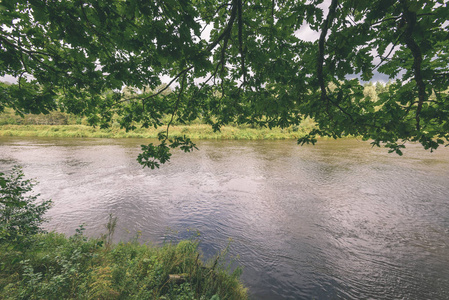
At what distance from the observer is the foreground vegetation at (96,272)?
9.34ft

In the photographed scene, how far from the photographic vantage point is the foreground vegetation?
2.85 m

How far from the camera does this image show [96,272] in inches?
135

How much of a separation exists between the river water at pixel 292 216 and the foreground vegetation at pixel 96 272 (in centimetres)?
143

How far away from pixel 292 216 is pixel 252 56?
693 cm

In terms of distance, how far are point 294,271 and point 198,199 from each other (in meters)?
5.49

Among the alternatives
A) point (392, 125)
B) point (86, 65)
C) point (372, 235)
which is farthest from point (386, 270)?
point (86, 65)

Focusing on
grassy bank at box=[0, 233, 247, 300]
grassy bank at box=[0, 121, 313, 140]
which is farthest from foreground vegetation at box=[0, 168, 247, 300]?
grassy bank at box=[0, 121, 313, 140]

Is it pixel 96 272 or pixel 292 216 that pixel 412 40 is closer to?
pixel 96 272

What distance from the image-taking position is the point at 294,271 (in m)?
4.88

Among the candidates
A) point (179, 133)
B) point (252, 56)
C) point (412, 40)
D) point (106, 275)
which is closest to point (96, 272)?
point (106, 275)

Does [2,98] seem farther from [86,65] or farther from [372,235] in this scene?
[372,235]

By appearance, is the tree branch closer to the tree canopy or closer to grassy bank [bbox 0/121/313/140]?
the tree canopy

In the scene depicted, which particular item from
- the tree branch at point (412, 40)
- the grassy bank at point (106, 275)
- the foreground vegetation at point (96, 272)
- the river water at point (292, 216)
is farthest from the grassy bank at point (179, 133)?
the tree branch at point (412, 40)

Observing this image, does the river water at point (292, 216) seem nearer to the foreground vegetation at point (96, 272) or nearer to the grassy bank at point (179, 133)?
the foreground vegetation at point (96, 272)
